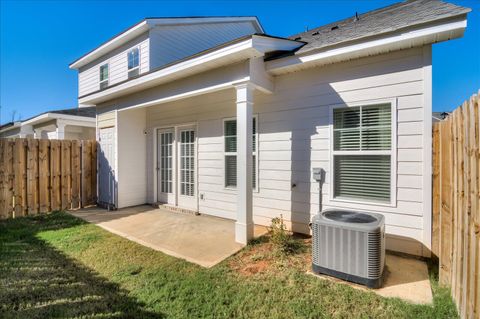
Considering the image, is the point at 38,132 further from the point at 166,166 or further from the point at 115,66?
the point at 166,166

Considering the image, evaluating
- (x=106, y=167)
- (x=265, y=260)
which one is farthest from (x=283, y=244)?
(x=106, y=167)

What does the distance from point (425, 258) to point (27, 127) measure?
18.0m

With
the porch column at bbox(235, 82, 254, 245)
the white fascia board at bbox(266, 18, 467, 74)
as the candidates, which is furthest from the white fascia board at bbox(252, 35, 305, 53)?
the porch column at bbox(235, 82, 254, 245)

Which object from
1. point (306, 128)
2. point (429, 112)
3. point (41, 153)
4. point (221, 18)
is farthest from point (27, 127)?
point (429, 112)

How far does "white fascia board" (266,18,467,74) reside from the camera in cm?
301

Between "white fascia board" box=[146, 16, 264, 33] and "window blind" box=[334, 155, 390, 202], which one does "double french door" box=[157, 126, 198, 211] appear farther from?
"white fascia board" box=[146, 16, 264, 33]

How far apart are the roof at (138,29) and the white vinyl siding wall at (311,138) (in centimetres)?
354

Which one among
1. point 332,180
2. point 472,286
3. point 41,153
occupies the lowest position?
point 472,286

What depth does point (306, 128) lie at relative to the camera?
439 cm

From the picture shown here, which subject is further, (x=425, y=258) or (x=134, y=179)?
(x=134, y=179)

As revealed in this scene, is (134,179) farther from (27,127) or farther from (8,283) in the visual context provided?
(27,127)

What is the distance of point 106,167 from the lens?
281 inches

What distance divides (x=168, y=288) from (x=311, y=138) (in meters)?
3.25

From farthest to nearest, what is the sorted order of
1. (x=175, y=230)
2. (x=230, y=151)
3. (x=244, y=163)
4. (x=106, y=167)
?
(x=106, y=167) → (x=230, y=151) → (x=175, y=230) → (x=244, y=163)
